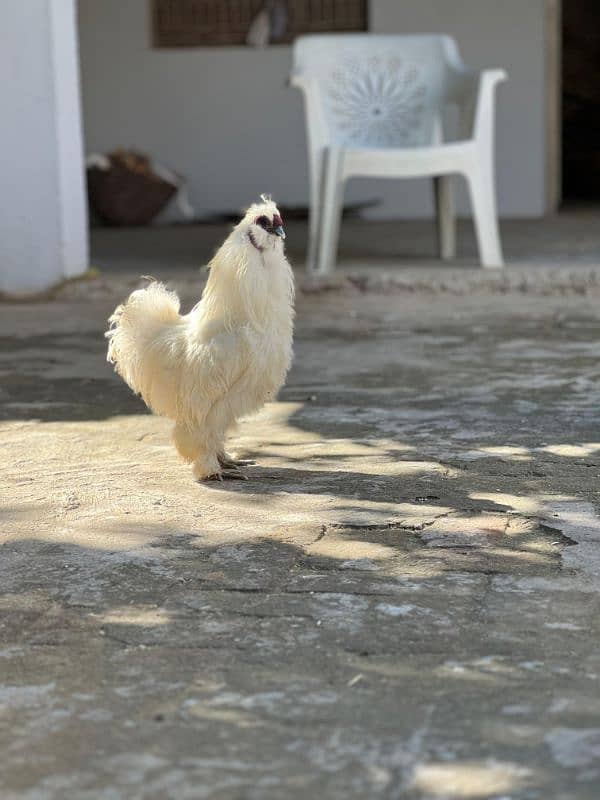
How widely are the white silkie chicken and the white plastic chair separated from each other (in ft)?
10.7

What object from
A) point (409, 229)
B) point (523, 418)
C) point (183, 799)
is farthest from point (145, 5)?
point (183, 799)

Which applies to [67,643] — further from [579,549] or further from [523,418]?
[523,418]

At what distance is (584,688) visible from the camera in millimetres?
2344

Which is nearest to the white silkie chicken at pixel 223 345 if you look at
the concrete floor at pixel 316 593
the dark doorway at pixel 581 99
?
the concrete floor at pixel 316 593

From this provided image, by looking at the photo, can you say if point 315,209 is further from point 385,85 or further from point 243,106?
point 243,106

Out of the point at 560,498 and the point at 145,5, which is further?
the point at 145,5

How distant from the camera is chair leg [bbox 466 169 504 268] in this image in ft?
22.4

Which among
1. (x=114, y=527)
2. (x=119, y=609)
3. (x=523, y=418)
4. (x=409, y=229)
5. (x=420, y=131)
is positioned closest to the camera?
(x=119, y=609)

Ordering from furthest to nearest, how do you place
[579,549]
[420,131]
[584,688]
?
[420,131], [579,549], [584,688]

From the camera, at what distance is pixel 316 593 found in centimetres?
285

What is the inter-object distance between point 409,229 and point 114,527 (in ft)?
19.6

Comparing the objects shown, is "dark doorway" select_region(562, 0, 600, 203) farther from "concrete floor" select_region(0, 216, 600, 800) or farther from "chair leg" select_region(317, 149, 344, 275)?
"concrete floor" select_region(0, 216, 600, 800)

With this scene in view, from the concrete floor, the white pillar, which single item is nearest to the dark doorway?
the white pillar

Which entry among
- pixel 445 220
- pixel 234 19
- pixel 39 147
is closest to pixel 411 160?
pixel 445 220
